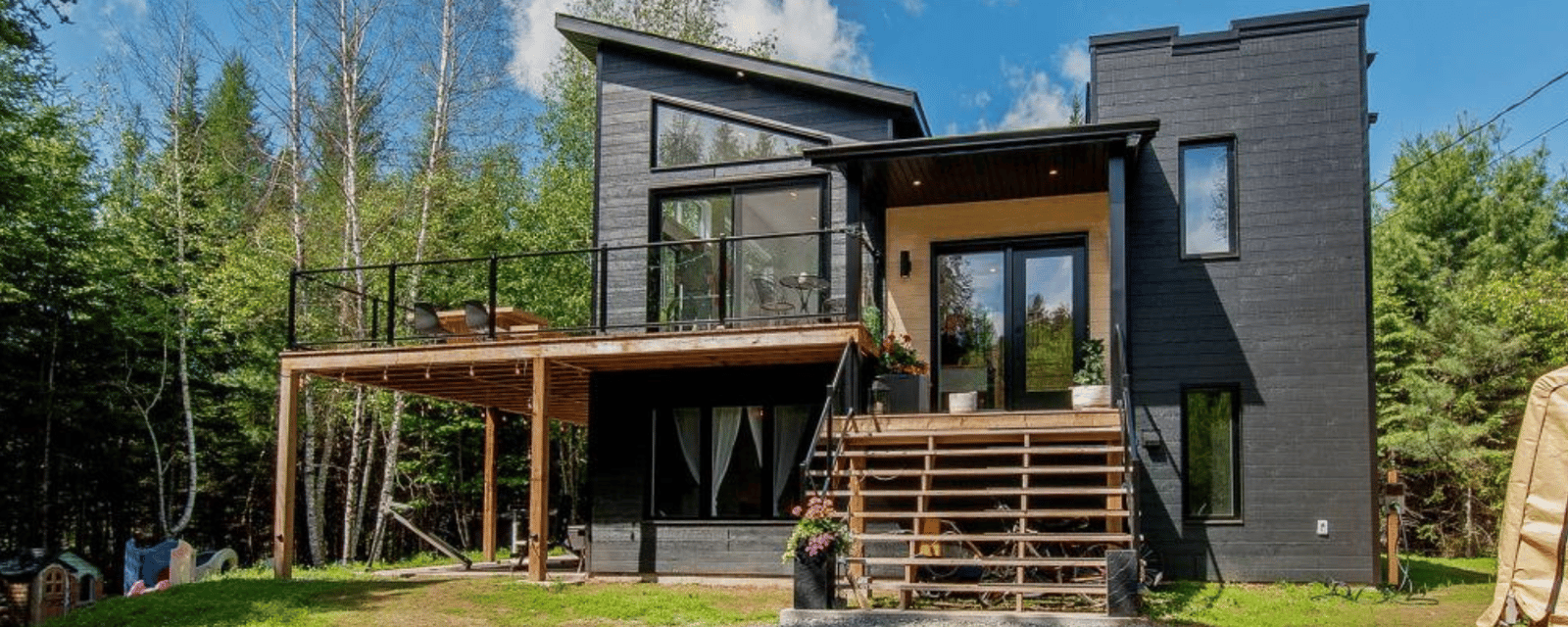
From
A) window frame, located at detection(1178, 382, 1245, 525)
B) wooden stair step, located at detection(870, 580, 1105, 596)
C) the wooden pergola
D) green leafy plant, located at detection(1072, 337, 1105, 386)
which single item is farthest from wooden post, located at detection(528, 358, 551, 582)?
window frame, located at detection(1178, 382, 1245, 525)

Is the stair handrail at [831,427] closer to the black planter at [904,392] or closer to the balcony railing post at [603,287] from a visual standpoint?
the black planter at [904,392]

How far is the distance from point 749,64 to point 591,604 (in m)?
5.74

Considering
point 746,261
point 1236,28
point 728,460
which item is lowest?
point 728,460

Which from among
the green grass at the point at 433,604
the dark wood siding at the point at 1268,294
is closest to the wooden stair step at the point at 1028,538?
the green grass at the point at 433,604

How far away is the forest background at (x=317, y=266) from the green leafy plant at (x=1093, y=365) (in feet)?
A: 30.7

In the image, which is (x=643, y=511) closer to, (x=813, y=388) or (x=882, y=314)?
(x=813, y=388)

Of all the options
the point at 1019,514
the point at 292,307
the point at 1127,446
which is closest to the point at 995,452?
the point at 1019,514

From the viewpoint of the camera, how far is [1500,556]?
496 centimetres

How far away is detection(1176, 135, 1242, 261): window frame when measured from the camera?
11383 mm

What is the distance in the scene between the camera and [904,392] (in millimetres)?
10828

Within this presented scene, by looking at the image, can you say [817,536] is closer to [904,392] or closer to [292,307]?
[904,392]

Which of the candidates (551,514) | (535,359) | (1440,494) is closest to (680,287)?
(535,359)

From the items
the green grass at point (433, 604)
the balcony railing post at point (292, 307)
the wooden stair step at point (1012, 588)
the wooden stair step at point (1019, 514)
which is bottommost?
the green grass at point (433, 604)

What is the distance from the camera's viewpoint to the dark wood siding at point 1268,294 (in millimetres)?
10914
